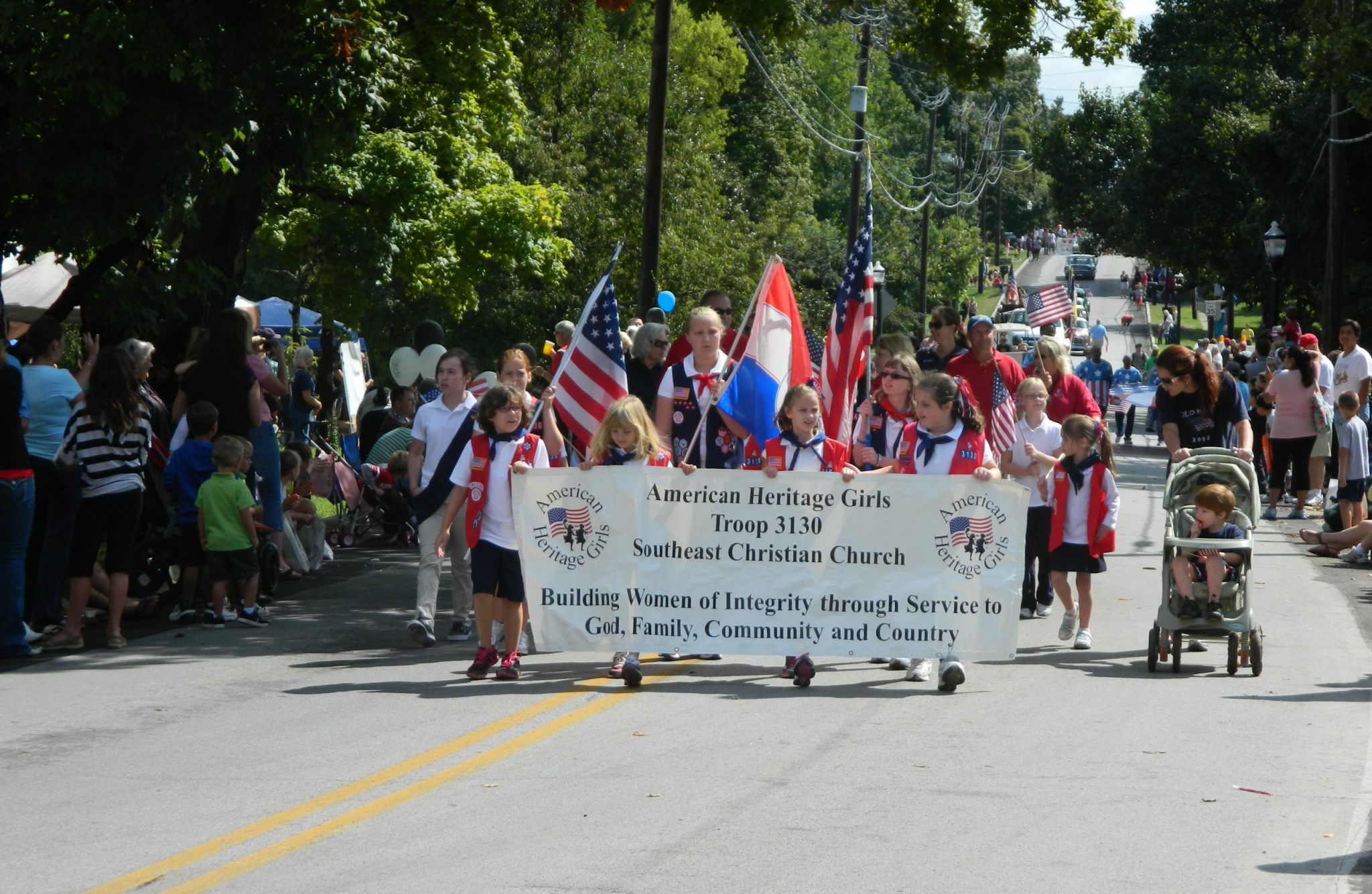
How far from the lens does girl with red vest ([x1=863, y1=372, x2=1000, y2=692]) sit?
945 cm

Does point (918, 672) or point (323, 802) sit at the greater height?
point (918, 672)

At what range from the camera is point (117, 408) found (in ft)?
35.5

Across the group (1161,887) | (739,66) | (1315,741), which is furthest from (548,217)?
(1161,887)

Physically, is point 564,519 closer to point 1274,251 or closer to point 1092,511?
point 1092,511

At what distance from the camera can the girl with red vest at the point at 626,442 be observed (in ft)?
31.4

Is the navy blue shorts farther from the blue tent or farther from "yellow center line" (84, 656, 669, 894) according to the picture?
the blue tent

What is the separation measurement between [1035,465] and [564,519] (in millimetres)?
3431

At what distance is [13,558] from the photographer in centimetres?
1036

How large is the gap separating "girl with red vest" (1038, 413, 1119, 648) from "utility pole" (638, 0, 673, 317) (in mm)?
10482

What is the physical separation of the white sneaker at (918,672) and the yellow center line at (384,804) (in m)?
1.68

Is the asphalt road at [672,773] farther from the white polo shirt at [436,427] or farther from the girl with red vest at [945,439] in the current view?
the white polo shirt at [436,427]

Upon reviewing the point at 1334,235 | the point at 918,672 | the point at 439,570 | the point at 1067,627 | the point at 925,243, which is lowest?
the point at 918,672

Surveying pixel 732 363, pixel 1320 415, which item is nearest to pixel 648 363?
pixel 732 363

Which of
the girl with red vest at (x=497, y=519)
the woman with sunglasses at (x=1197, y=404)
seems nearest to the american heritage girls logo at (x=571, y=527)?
the girl with red vest at (x=497, y=519)
